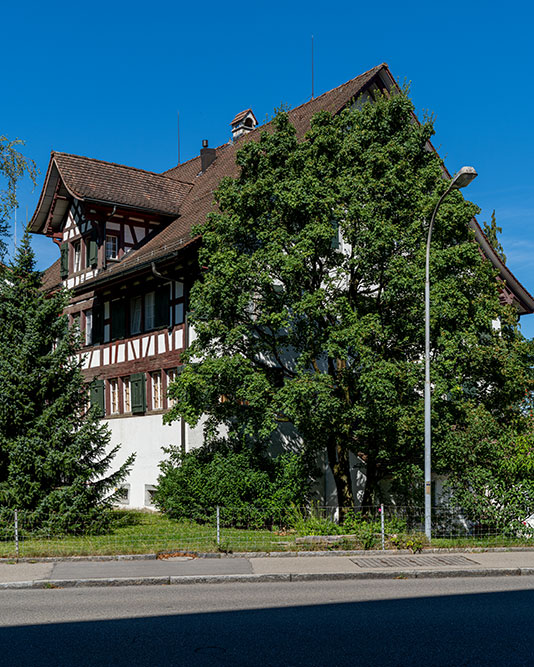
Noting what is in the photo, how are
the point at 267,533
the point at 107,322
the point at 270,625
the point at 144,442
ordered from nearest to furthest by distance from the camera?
the point at 270,625 < the point at 267,533 < the point at 144,442 < the point at 107,322

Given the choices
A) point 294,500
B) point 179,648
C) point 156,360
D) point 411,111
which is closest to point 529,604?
point 179,648

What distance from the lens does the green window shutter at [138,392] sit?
2448cm

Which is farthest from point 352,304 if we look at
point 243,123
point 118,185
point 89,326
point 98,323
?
point 243,123

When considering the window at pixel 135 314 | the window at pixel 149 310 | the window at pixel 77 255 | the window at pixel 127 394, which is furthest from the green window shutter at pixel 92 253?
the window at pixel 127 394

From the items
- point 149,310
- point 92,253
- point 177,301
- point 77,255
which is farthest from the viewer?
point 77,255

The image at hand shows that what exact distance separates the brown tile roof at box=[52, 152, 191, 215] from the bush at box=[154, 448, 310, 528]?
32.5 ft

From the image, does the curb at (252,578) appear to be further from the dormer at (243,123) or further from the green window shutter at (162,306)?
the dormer at (243,123)

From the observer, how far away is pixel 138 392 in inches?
971

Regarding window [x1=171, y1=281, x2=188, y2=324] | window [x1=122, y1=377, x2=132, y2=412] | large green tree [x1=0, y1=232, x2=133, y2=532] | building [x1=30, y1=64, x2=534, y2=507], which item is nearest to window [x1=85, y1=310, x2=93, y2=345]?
building [x1=30, y1=64, x2=534, y2=507]

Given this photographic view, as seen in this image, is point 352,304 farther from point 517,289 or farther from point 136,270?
point 517,289

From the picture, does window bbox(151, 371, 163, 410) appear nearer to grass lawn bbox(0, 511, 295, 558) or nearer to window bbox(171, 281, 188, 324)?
window bbox(171, 281, 188, 324)

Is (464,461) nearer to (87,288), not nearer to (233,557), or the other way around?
(233,557)

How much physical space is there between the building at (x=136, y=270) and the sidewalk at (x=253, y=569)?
7965 millimetres

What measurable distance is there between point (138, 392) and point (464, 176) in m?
12.7
